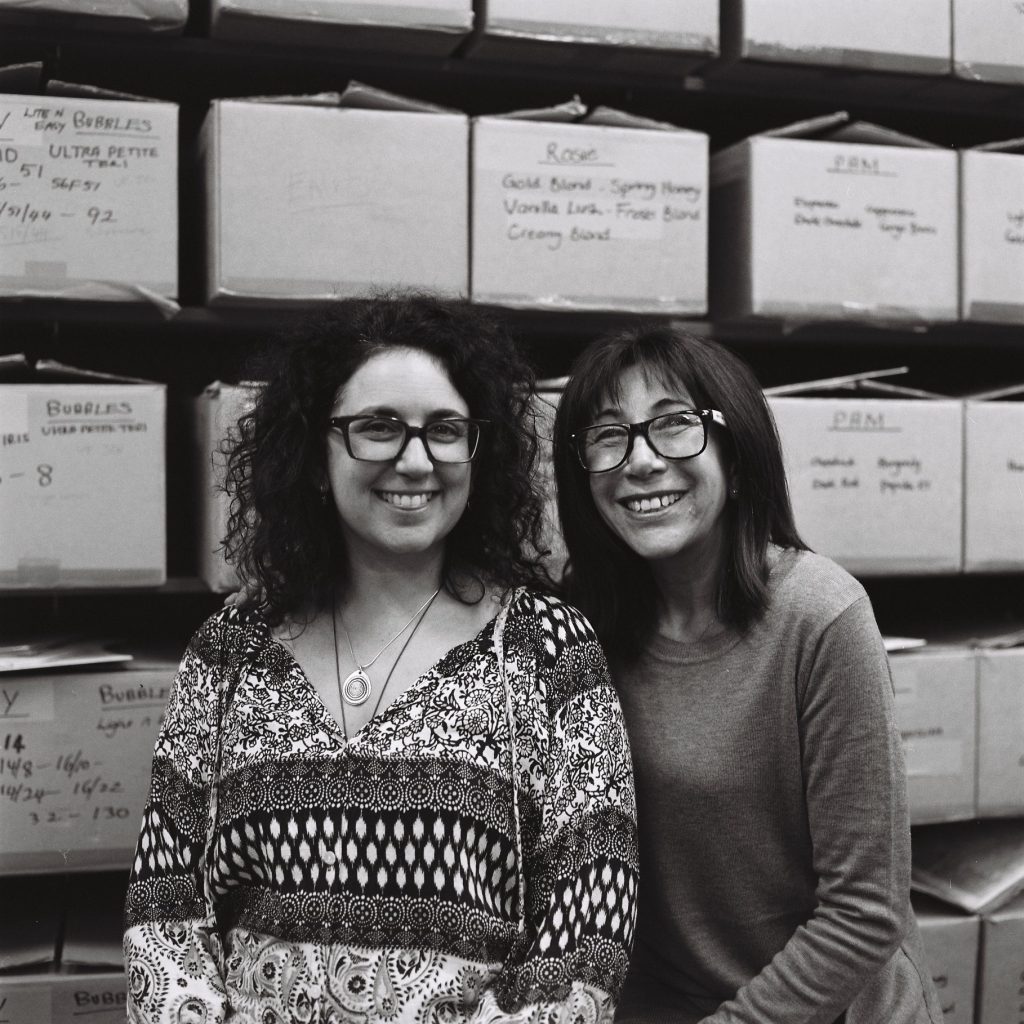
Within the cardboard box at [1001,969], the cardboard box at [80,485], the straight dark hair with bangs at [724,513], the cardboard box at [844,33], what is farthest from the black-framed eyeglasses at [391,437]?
the cardboard box at [1001,969]

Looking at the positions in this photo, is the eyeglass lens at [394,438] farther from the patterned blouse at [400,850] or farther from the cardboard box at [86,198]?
the cardboard box at [86,198]

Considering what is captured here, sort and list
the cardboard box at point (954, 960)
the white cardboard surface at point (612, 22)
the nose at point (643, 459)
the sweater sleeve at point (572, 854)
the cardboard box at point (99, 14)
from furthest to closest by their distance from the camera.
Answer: the cardboard box at point (954, 960) → the white cardboard surface at point (612, 22) → the cardboard box at point (99, 14) → the nose at point (643, 459) → the sweater sleeve at point (572, 854)

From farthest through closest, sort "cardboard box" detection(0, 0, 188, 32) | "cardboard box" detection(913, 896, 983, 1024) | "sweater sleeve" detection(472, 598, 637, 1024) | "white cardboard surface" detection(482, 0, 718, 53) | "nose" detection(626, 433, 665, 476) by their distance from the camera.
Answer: "cardboard box" detection(913, 896, 983, 1024), "white cardboard surface" detection(482, 0, 718, 53), "cardboard box" detection(0, 0, 188, 32), "nose" detection(626, 433, 665, 476), "sweater sleeve" detection(472, 598, 637, 1024)

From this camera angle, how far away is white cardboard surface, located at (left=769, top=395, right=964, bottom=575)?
58.3 inches

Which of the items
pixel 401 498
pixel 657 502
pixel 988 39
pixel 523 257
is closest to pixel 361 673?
pixel 401 498

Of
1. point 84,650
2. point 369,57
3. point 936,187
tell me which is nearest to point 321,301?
point 369,57

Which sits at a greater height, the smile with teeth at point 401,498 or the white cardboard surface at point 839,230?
the white cardboard surface at point 839,230

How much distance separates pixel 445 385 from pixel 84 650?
645mm

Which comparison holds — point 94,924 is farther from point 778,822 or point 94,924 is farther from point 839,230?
point 839,230

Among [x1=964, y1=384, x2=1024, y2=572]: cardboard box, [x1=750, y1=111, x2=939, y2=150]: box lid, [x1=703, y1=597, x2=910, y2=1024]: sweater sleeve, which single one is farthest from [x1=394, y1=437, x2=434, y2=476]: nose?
[x1=964, y1=384, x2=1024, y2=572]: cardboard box

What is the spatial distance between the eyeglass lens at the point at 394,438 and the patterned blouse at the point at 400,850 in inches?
7.1

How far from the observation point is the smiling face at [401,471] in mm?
1056

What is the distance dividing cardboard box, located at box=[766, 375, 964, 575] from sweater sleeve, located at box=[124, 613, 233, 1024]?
0.83m

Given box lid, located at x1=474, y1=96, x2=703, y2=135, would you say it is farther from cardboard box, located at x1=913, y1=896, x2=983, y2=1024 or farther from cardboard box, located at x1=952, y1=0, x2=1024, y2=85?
cardboard box, located at x1=913, y1=896, x2=983, y2=1024
